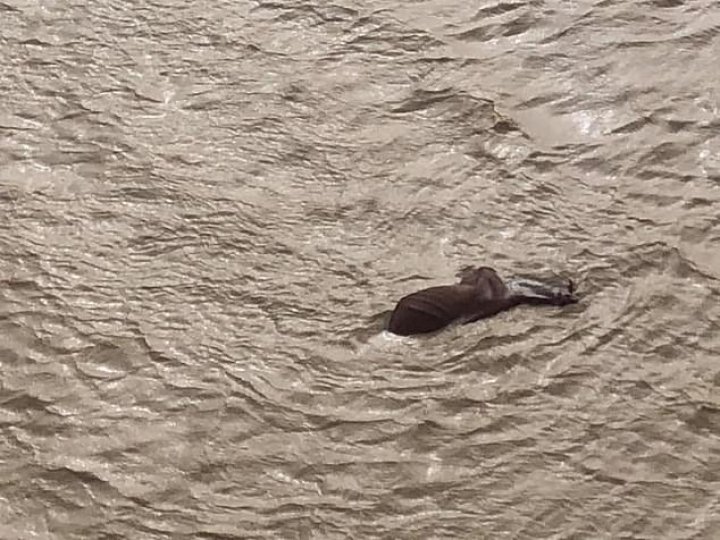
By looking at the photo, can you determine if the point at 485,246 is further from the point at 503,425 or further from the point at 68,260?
the point at 68,260

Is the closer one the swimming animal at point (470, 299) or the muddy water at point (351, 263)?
the muddy water at point (351, 263)

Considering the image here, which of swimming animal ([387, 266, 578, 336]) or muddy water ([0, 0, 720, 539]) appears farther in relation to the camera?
swimming animal ([387, 266, 578, 336])

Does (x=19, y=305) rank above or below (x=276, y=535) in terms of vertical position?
above

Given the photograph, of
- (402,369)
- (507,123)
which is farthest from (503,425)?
(507,123)
